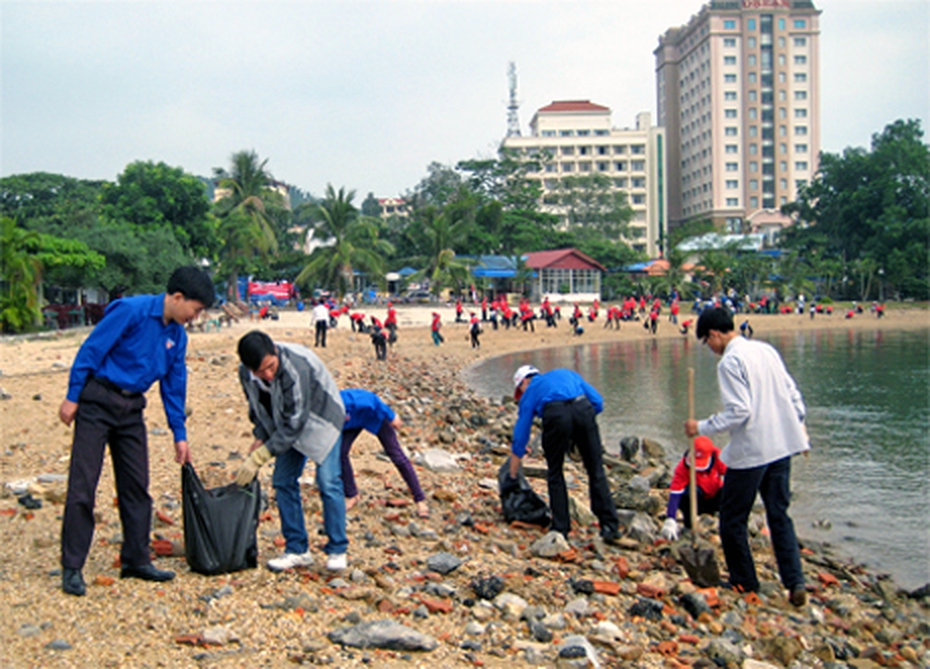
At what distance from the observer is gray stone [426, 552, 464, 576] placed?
521 cm

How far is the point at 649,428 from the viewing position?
45.9ft

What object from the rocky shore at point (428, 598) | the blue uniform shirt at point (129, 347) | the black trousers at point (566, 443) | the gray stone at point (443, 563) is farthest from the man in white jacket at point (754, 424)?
the blue uniform shirt at point (129, 347)

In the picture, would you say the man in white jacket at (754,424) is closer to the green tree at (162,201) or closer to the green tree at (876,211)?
the green tree at (162,201)

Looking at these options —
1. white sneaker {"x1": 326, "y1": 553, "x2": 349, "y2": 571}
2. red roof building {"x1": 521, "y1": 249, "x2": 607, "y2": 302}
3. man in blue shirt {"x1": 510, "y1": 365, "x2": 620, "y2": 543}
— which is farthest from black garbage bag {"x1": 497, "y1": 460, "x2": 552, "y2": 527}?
red roof building {"x1": 521, "y1": 249, "x2": 607, "y2": 302}

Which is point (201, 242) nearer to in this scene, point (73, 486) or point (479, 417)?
point (479, 417)

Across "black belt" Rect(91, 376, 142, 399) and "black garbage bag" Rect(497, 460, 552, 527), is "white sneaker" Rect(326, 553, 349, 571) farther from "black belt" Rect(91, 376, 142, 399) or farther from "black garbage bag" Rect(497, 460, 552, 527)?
"black garbage bag" Rect(497, 460, 552, 527)

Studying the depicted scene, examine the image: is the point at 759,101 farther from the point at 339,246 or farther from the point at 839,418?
the point at 839,418

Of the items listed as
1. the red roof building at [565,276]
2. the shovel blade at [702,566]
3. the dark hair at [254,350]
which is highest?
the red roof building at [565,276]

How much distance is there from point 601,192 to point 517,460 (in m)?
76.6

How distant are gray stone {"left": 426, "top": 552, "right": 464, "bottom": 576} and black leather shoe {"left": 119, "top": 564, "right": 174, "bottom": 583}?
162 cm

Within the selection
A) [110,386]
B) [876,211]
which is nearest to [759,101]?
[876,211]

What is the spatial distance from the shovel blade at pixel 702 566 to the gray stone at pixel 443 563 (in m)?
1.60

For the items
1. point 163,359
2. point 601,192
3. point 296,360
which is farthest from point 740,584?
point 601,192

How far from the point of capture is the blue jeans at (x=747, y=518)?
501 centimetres
